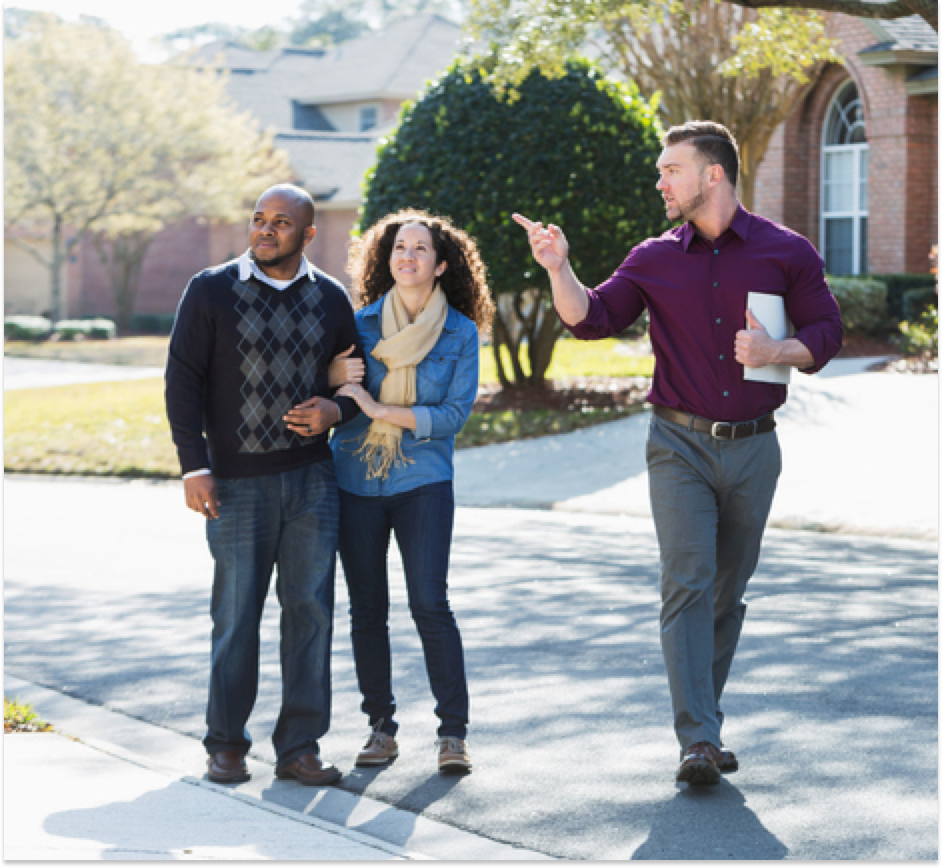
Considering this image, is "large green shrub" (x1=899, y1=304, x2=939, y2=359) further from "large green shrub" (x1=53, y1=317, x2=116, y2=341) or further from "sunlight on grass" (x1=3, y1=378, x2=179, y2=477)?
"large green shrub" (x1=53, y1=317, x2=116, y2=341)

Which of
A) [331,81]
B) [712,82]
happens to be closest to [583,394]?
[712,82]

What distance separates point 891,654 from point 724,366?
2.68 meters

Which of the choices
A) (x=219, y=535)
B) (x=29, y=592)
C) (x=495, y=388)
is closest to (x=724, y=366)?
(x=219, y=535)

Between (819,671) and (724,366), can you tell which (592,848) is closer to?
(724,366)

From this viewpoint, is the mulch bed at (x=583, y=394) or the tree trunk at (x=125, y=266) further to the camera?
the tree trunk at (x=125, y=266)

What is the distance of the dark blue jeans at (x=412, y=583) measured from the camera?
17.4 feet

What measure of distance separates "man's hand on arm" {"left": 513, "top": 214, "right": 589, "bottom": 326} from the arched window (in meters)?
21.7

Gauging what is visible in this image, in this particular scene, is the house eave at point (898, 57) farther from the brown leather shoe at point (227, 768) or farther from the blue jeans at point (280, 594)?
the brown leather shoe at point (227, 768)

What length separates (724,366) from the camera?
4.97m

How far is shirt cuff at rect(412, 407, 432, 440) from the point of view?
525cm

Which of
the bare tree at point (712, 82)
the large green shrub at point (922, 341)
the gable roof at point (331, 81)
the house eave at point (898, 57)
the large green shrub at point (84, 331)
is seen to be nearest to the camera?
the large green shrub at point (922, 341)

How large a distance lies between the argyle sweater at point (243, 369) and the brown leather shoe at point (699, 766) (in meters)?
1.68

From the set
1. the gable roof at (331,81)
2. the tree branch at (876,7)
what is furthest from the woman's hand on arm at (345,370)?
the gable roof at (331,81)

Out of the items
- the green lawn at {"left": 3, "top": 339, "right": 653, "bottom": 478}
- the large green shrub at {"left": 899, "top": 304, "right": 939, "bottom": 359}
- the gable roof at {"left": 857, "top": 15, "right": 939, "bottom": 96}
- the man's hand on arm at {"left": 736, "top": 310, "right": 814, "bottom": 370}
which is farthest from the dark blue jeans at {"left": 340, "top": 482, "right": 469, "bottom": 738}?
the gable roof at {"left": 857, "top": 15, "right": 939, "bottom": 96}
